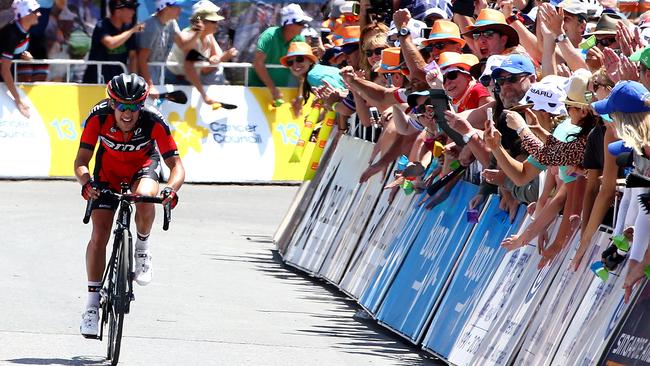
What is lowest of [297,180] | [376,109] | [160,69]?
[297,180]

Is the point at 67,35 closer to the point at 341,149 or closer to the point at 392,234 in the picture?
the point at 341,149

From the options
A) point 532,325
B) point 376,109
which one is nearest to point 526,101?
point 532,325

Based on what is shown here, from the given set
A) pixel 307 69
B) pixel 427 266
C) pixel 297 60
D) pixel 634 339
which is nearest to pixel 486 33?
pixel 427 266

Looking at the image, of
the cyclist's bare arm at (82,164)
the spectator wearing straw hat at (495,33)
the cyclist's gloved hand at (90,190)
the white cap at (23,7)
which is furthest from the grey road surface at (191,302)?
the white cap at (23,7)

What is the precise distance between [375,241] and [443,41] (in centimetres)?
173

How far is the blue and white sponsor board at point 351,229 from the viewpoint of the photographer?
13.6m

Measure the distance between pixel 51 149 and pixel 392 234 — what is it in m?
10.1

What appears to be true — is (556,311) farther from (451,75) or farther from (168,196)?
(451,75)

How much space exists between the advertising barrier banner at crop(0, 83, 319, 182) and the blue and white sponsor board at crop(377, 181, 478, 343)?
10499 millimetres

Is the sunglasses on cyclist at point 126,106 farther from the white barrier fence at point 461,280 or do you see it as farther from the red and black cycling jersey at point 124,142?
the white barrier fence at point 461,280

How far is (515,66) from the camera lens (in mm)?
10156

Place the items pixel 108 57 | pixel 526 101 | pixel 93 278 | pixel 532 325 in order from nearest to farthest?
pixel 532 325 → pixel 526 101 → pixel 93 278 → pixel 108 57

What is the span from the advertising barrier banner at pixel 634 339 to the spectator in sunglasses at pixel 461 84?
3829mm

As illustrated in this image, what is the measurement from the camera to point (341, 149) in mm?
15617
